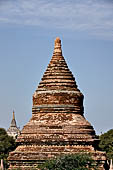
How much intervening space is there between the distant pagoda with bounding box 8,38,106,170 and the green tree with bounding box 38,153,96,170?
1655 mm

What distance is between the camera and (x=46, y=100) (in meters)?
46.7

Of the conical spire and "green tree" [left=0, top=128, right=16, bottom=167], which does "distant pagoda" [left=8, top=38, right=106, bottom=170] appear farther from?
"green tree" [left=0, top=128, right=16, bottom=167]

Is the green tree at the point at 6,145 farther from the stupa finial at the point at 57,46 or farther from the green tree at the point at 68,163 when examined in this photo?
the green tree at the point at 68,163

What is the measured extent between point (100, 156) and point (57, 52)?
6.23 metres

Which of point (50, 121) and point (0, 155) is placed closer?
point (50, 121)

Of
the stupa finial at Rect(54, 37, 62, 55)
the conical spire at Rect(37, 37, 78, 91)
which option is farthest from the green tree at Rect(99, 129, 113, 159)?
the stupa finial at Rect(54, 37, 62, 55)

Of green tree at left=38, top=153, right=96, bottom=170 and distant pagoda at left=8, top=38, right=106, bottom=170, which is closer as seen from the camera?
green tree at left=38, top=153, right=96, bottom=170

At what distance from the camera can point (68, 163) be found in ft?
140

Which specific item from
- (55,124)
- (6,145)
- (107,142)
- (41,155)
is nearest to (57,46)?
(55,124)

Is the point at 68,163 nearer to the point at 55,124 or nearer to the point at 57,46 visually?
the point at 55,124

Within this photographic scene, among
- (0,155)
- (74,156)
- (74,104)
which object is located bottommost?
(74,156)

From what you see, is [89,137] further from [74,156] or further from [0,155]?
[0,155]

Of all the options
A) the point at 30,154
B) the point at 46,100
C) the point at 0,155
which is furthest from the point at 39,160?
the point at 0,155

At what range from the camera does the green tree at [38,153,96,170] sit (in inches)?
1668
